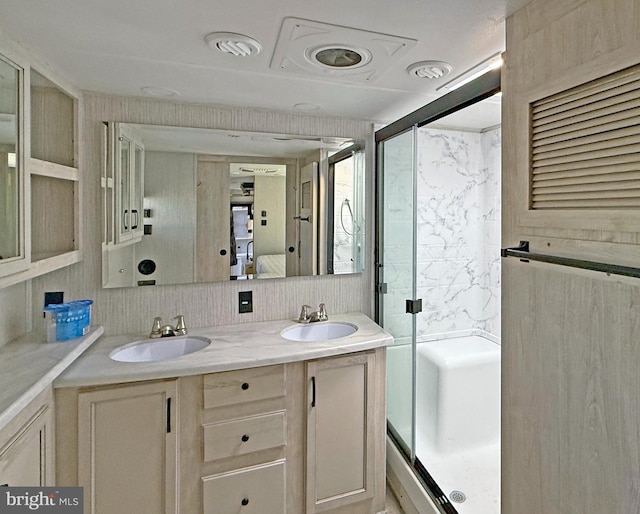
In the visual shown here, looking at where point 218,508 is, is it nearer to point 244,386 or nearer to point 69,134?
point 244,386

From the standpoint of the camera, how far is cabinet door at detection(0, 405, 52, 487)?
3.82 ft

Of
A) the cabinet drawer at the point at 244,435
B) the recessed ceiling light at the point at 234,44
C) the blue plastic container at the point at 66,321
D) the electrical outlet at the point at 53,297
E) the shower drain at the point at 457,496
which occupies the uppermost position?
the recessed ceiling light at the point at 234,44

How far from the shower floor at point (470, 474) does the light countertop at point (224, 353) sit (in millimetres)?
975

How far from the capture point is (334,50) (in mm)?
1450

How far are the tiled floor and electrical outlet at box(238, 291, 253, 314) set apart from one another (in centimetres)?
133

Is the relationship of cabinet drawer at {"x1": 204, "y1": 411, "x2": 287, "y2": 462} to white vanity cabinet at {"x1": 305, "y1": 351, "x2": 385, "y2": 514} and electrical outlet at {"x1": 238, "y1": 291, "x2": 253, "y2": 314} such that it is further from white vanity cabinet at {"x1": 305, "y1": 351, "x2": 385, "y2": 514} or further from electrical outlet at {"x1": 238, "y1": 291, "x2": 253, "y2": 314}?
electrical outlet at {"x1": 238, "y1": 291, "x2": 253, "y2": 314}

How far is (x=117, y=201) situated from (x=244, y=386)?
1178 mm

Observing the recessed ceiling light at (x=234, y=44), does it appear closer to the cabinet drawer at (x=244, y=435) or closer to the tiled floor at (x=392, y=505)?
the cabinet drawer at (x=244, y=435)

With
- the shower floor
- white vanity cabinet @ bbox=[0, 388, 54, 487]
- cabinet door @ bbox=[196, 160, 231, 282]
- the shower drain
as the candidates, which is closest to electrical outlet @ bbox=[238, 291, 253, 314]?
cabinet door @ bbox=[196, 160, 231, 282]

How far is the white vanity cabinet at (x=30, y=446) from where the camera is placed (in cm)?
116

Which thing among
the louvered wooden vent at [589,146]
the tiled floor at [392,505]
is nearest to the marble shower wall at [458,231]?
the tiled floor at [392,505]

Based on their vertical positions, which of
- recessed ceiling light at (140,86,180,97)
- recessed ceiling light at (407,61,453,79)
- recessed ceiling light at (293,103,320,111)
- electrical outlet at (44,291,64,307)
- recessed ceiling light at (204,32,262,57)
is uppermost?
recessed ceiling light at (293,103,320,111)

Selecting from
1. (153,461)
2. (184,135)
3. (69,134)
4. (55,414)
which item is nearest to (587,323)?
(153,461)

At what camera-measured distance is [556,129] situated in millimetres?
1051
